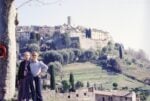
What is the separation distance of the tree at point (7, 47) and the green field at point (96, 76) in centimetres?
7788

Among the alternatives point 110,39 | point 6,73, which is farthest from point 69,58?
point 6,73

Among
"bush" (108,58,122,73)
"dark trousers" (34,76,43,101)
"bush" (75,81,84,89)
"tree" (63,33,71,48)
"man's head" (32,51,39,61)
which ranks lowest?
"bush" (75,81,84,89)

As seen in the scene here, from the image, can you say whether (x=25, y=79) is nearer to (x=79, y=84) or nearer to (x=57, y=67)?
(x=79, y=84)

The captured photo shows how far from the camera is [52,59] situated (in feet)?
335

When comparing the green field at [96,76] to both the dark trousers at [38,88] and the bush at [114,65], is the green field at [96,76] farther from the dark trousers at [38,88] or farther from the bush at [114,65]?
the dark trousers at [38,88]

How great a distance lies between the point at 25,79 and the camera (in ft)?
31.3

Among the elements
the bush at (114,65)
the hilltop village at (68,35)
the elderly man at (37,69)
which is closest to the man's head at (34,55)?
the elderly man at (37,69)

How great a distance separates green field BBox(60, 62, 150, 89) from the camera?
301 ft

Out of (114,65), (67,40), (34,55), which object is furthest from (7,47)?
(67,40)

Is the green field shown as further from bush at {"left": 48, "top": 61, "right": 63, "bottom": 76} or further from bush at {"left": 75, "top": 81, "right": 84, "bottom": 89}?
bush at {"left": 75, "top": 81, "right": 84, "bottom": 89}

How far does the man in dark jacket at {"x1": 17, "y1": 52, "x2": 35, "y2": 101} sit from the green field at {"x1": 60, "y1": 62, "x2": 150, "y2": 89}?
7881cm

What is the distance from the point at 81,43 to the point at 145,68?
58.6 ft

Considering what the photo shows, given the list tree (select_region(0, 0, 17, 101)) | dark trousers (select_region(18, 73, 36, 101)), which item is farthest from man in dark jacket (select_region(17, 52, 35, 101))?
tree (select_region(0, 0, 17, 101))

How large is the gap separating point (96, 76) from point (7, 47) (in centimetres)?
8641
